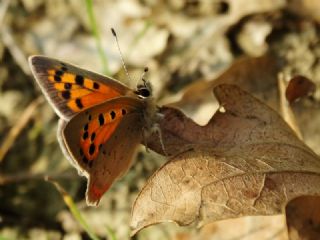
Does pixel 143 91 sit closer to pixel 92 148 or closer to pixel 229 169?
pixel 92 148

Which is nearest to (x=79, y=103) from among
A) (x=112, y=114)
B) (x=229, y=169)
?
(x=112, y=114)

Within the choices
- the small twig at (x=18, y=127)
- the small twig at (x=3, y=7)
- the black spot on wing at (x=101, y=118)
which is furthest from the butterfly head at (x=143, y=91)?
the small twig at (x=3, y=7)

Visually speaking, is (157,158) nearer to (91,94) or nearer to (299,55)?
(91,94)

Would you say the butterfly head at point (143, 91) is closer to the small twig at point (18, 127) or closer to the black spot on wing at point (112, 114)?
the black spot on wing at point (112, 114)

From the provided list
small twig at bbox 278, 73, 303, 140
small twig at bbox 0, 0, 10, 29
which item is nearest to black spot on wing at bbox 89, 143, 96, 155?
small twig at bbox 278, 73, 303, 140

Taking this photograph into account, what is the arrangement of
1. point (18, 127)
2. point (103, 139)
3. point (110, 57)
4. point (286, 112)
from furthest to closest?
point (110, 57), point (18, 127), point (286, 112), point (103, 139)

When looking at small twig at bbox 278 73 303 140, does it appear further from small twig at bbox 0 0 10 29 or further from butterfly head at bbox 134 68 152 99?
small twig at bbox 0 0 10 29
